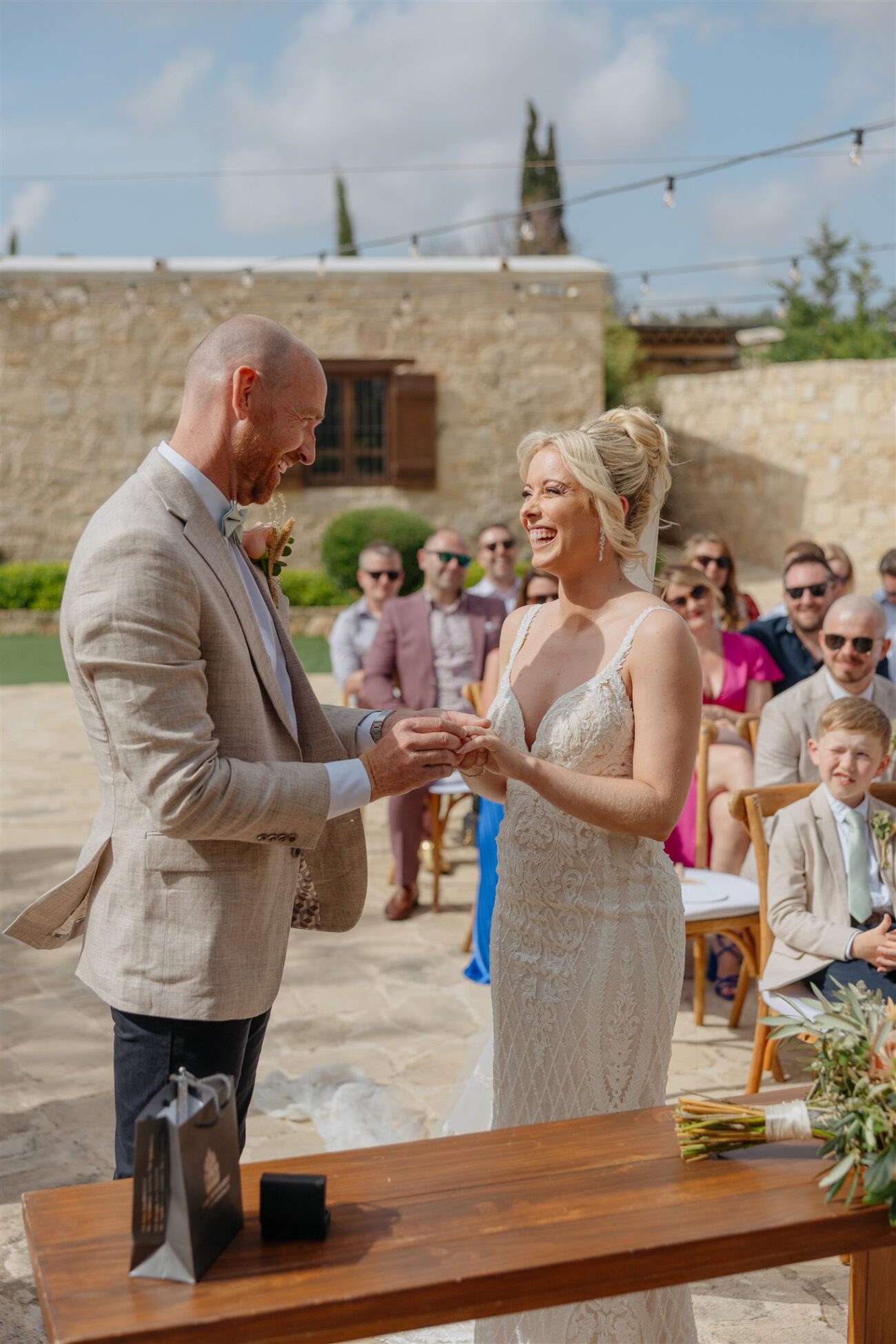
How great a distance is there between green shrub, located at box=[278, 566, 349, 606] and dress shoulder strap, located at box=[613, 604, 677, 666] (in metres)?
15.4

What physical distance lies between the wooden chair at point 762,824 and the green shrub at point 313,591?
14.0m

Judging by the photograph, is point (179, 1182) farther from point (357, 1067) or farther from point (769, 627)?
point (769, 627)

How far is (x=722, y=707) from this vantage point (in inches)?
246

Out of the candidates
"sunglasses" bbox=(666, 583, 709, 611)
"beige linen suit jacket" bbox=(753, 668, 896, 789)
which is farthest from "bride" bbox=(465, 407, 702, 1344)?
"sunglasses" bbox=(666, 583, 709, 611)

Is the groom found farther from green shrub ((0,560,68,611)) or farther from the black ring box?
green shrub ((0,560,68,611))

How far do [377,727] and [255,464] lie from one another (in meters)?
0.70

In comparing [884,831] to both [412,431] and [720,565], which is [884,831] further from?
[412,431]

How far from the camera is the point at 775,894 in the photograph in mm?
4148

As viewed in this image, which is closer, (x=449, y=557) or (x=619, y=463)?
(x=619, y=463)

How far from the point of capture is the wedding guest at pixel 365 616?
26.4 feet

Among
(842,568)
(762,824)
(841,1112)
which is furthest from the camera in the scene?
(842,568)

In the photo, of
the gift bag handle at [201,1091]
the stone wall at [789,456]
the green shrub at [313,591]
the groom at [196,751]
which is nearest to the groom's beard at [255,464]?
the groom at [196,751]

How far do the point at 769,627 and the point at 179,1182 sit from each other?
5.32m

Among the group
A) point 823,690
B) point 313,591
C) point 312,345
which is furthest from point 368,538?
point 823,690
